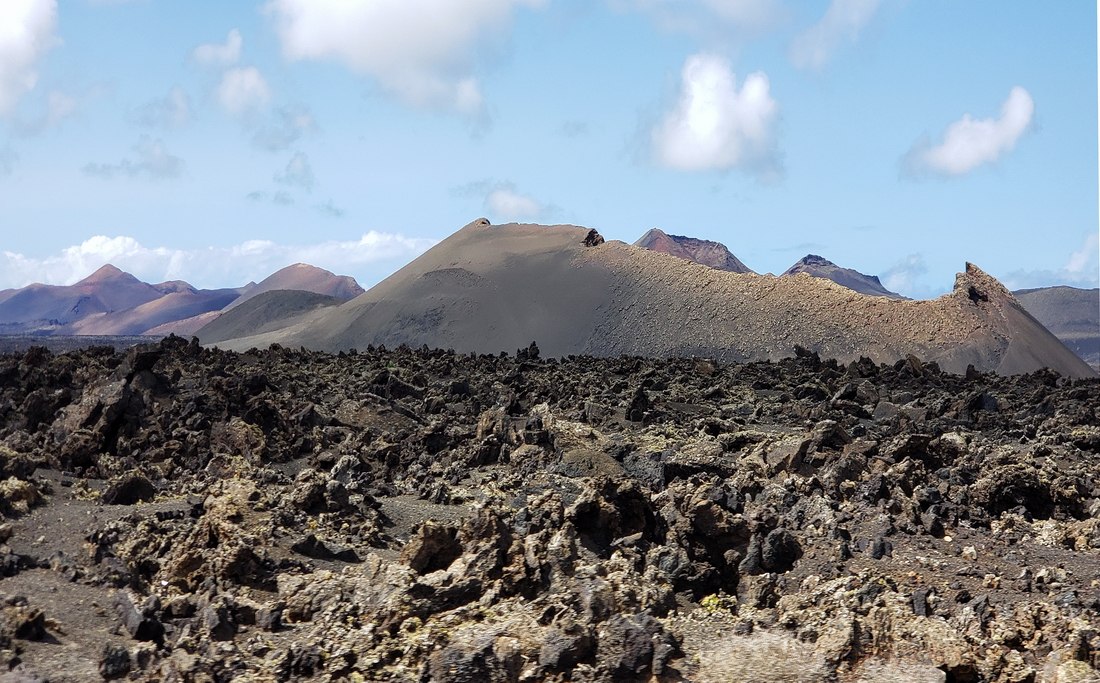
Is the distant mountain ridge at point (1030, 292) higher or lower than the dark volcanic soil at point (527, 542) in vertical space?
higher

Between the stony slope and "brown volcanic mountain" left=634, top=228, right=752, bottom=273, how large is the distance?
31.5 m

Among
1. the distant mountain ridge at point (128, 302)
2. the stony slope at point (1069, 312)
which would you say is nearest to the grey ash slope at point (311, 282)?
the distant mountain ridge at point (128, 302)

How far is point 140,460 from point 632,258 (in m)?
37.5

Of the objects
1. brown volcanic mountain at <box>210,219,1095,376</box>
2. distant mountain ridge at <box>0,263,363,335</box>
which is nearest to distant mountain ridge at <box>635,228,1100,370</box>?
distant mountain ridge at <box>0,263,363,335</box>

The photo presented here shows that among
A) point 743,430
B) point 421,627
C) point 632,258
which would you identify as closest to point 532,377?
point 743,430

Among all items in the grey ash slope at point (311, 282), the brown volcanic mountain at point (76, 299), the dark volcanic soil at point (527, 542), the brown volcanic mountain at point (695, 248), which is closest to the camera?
the dark volcanic soil at point (527, 542)

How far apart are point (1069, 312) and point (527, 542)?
470 feet

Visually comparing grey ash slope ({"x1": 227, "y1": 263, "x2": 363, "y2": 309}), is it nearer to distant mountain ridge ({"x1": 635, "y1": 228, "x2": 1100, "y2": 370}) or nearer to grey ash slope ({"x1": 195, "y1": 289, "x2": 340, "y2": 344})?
distant mountain ridge ({"x1": 635, "y1": 228, "x2": 1100, "y2": 370})

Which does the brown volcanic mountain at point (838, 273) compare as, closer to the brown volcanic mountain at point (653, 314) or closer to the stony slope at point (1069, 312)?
the stony slope at point (1069, 312)

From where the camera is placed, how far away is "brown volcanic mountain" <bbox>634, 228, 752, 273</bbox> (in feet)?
412

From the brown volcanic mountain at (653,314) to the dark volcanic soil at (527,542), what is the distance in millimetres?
22453

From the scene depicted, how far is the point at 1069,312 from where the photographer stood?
139500mm

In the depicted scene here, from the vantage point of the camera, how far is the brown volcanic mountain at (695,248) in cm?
12569

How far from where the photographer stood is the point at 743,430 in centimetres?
1855
